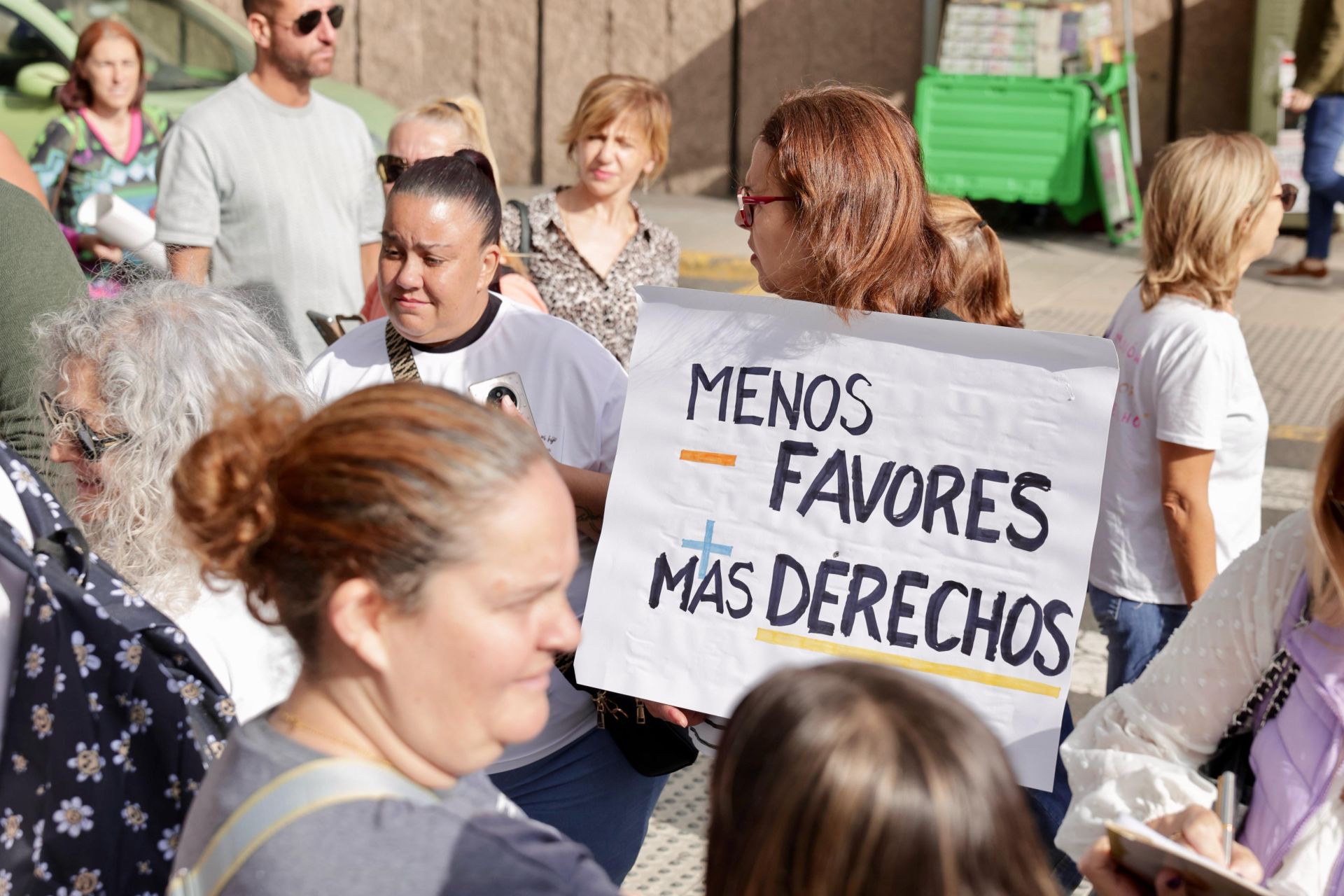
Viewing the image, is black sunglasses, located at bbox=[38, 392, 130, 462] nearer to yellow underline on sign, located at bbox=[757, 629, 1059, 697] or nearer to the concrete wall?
yellow underline on sign, located at bbox=[757, 629, 1059, 697]

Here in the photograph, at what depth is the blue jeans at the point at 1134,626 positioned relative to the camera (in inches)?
131

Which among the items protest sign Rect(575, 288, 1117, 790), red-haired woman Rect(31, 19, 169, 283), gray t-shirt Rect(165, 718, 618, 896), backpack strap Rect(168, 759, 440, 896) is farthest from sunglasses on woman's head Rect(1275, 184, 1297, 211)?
→ red-haired woman Rect(31, 19, 169, 283)

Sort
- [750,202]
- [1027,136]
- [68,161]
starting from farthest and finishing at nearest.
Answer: [1027,136] → [68,161] → [750,202]

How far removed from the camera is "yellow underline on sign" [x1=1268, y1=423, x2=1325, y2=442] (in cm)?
671

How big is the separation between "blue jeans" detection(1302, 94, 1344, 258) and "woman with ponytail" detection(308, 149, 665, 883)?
740 centimetres

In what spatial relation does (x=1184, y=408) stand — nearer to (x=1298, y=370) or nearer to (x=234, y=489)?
(x=234, y=489)

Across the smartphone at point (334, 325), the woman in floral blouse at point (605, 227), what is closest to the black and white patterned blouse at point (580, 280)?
the woman in floral blouse at point (605, 227)

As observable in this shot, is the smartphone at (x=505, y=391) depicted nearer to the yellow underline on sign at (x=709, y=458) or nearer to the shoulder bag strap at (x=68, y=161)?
the yellow underline on sign at (x=709, y=458)

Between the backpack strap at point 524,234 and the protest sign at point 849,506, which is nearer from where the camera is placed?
the protest sign at point 849,506

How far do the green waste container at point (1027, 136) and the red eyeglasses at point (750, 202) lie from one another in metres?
7.95

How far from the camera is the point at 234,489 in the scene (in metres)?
1.44

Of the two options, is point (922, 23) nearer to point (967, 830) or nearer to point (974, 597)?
point (974, 597)

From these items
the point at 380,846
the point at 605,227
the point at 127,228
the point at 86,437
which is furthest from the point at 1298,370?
the point at 380,846

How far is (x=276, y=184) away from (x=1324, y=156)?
700 centimetres
